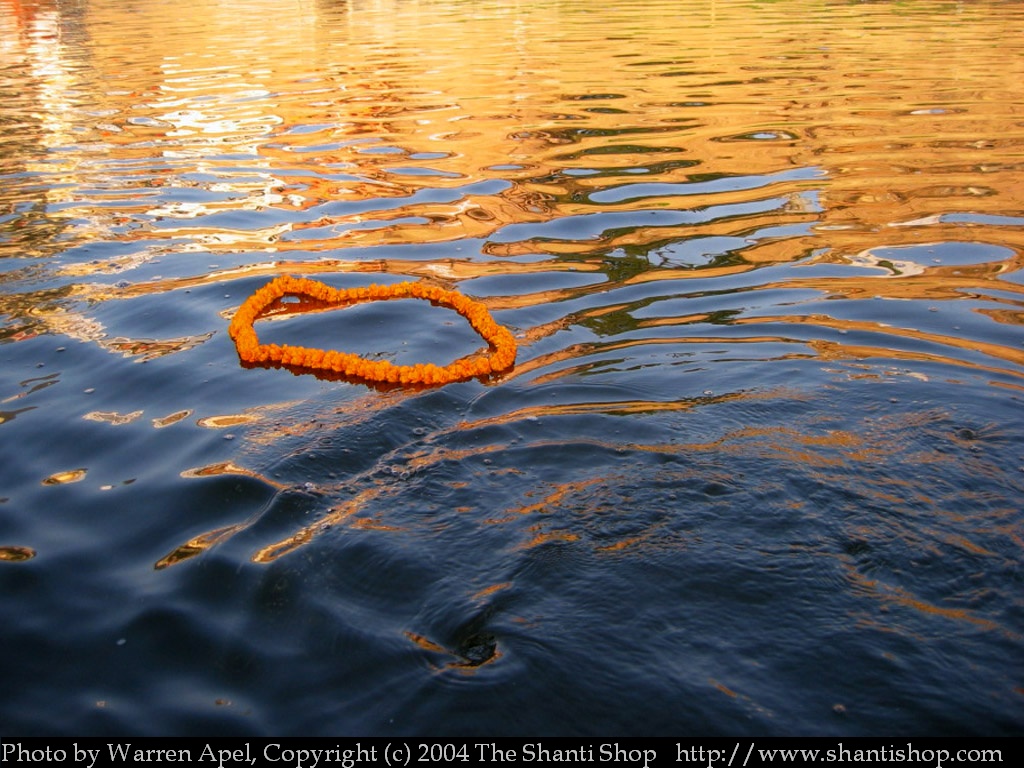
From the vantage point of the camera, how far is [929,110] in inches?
465

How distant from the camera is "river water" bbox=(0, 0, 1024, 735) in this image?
3.04m

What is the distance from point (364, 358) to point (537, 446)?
1.61m

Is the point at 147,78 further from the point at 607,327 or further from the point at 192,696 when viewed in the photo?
the point at 192,696

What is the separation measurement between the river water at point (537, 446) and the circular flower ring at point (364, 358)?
4.4 inches

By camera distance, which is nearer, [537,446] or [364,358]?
[537,446]

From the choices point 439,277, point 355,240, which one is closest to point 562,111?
point 355,240

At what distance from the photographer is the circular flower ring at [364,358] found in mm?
5172

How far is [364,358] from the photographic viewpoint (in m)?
5.58

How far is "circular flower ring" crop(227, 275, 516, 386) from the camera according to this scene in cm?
517

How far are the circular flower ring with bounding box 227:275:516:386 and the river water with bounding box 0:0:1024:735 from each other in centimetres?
11

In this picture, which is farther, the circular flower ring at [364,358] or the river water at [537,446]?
the circular flower ring at [364,358]

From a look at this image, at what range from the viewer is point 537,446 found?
4.37 metres

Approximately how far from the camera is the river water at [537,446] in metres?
3.04

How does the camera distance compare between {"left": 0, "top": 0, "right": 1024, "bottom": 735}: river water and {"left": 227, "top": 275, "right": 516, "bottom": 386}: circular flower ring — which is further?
{"left": 227, "top": 275, "right": 516, "bottom": 386}: circular flower ring
